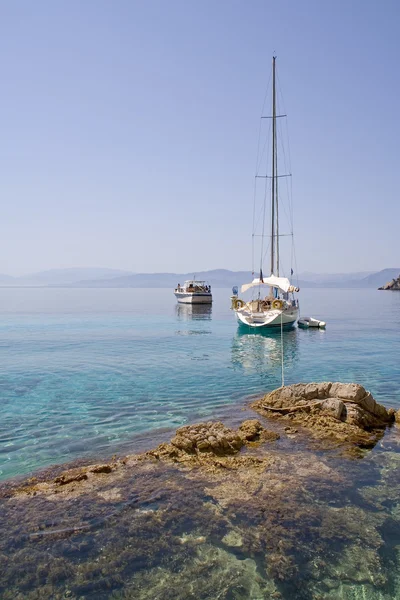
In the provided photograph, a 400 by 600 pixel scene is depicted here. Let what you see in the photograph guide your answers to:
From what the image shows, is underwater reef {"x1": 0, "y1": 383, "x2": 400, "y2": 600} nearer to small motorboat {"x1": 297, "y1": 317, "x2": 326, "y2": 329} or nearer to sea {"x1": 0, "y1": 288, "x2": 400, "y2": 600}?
sea {"x1": 0, "y1": 288, "x2": 400, "y2": 600}

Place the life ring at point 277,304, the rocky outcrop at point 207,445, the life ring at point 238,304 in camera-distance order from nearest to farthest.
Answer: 1. the rocky outcrop at point 207,445
2. the life ring at point 277,304
3. the life ring at point 238,304

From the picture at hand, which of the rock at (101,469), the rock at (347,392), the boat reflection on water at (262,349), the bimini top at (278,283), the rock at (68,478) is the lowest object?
the boat reflection on water at (262,349)

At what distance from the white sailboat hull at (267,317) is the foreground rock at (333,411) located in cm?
2397

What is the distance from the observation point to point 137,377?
20.9 metres

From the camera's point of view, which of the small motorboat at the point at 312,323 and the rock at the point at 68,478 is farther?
the small motorboat at the point at 312,323

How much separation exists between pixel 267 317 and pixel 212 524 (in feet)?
108

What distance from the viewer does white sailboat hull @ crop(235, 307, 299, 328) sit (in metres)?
39.2

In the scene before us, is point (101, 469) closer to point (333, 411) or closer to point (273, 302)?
point (333, 411)

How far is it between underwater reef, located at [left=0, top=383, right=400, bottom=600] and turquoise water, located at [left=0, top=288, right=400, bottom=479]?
2248mm

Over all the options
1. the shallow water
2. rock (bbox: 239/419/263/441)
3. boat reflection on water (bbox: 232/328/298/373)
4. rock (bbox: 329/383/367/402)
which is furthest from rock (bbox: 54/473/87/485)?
boat reflection on water (bbox: 232/328/298/373)

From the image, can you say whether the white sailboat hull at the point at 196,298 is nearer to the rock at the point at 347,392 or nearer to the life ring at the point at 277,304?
the life ring at the point at 277,304

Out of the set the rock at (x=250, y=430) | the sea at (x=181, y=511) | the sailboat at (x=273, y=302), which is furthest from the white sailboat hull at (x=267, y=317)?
the rock at (x=250, y=430)

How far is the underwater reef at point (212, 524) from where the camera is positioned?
5945mm

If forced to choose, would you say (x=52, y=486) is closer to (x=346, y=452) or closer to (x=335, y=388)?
(x=346, y=452)
